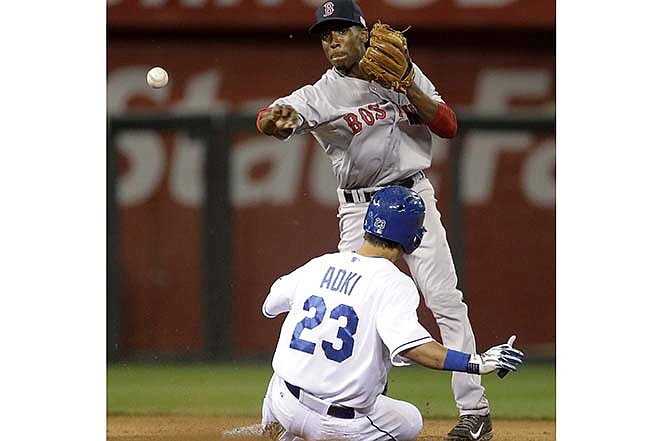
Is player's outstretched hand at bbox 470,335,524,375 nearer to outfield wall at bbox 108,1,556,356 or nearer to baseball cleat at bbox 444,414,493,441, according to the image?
baseball cleat at bbox 444,414,493,441

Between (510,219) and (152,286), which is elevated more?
(510,219)

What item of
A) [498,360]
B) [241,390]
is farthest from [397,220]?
[241,390]

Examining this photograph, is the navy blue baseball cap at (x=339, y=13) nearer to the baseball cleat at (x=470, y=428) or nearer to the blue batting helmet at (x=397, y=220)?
the blue batting helmet at (x=397, y=220)

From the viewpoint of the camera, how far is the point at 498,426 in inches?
179

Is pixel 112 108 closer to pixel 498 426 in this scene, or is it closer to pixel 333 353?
pixel 498 426

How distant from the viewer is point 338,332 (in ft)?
9.58

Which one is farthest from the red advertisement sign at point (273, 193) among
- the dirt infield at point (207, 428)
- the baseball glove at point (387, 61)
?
the baseball glove at point (387, 61)

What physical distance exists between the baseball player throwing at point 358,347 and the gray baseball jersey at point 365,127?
3.02 ft

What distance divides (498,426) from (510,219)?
46.8 inches

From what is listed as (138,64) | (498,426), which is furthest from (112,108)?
(498,426)

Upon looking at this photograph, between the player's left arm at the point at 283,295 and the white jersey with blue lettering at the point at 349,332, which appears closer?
the white jersey with blue lettering at the point at 349,332

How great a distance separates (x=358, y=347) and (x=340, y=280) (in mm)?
199

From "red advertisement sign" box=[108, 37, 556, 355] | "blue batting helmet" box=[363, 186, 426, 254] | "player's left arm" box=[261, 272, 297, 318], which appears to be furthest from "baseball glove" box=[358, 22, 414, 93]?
"red advertisement sign" box=[108, 37, 556, 355]

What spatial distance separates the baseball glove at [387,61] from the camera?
148 inches
